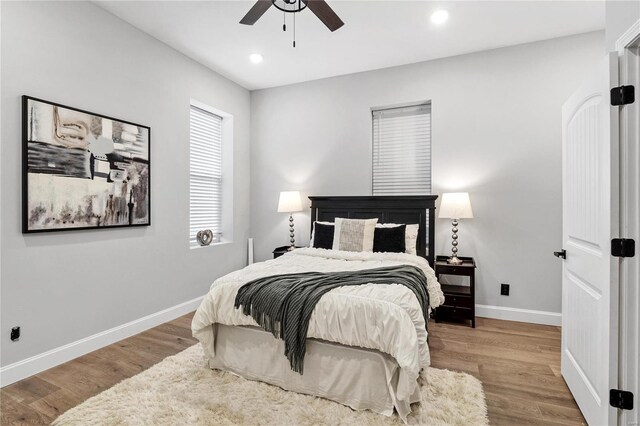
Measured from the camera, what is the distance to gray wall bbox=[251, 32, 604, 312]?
3.46m

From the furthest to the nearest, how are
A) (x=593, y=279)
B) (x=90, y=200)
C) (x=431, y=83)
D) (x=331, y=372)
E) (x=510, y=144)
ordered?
(x=431, y=83), (x=510, y=144), (x=90, y=200), (x=331, y=372), (x=593, y=279)

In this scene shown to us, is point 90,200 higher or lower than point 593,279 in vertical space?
higher

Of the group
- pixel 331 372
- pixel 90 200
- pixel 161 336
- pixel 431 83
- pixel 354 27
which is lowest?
pixel 161 336

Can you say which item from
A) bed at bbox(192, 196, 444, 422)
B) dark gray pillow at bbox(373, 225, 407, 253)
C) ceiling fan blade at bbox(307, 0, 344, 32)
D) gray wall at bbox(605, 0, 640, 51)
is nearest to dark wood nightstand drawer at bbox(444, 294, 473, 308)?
dark gray pillow at bbox(373, 225, 407, 253)

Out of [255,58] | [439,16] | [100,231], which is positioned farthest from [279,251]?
[439,16]

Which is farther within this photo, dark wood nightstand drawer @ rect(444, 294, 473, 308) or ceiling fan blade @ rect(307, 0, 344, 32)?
dark wood nightstand drawer @ rect(444, 294, 473, 308)

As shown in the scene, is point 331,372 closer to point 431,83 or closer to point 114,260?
point 114,260

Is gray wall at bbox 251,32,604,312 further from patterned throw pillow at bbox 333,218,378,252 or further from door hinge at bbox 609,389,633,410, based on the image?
door hinge at bbox 609,389,633,410

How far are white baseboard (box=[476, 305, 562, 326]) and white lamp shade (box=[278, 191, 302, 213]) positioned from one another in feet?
8.40

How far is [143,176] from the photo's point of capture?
10.9 feet

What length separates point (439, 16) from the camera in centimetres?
302

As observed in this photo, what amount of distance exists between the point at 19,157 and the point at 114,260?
1.14 metres

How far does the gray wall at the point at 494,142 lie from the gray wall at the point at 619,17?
6.22ft

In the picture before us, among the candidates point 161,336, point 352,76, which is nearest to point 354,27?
point 352,76
